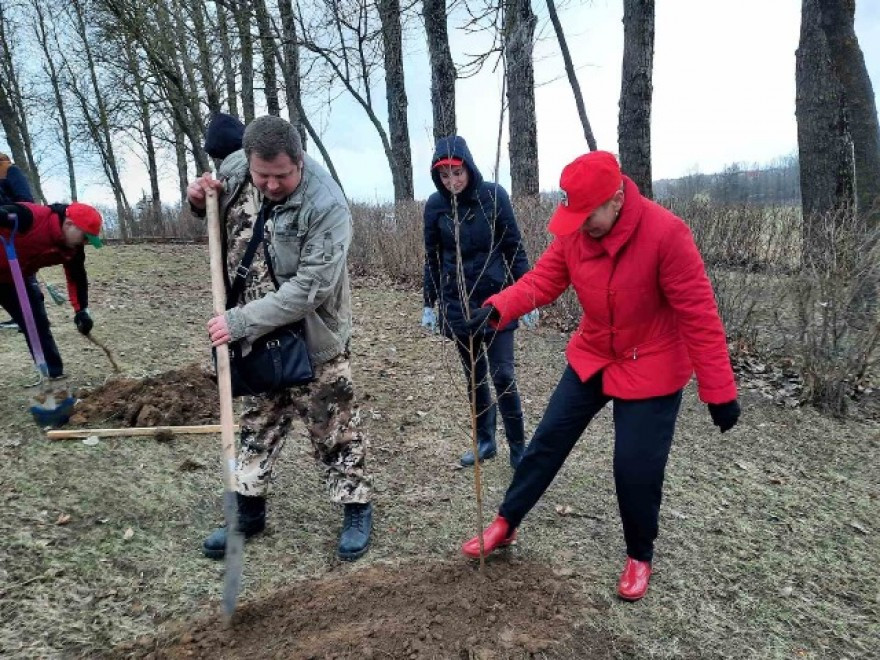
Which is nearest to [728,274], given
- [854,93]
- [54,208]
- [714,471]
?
[854,93]

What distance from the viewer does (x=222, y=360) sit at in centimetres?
242

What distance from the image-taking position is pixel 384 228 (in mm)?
10461

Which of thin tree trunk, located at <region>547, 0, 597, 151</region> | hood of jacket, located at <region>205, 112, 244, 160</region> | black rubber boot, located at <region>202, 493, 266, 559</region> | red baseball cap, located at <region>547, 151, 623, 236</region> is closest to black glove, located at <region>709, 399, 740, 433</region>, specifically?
red baseball cap, located at <region>547, 151, 623, 236</region>

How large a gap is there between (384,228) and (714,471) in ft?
24.7

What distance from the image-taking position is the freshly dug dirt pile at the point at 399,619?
7.28 feet

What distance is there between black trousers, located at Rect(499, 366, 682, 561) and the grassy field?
339 millimetres

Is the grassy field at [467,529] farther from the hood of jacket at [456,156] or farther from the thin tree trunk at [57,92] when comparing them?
the thin tree trunk at [57,92]

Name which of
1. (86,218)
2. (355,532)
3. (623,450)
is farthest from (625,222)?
(86,218)

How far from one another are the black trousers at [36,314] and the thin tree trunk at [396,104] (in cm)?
906

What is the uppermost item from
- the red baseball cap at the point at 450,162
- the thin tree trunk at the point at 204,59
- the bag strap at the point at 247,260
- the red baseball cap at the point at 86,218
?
the thin tree trunk at the point at 204,59

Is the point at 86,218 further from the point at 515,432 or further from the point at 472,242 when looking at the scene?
the point at 515,432

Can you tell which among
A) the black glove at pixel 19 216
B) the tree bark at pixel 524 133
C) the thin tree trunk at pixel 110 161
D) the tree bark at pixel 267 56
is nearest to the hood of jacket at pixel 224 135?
the black glove at pixel 19 216

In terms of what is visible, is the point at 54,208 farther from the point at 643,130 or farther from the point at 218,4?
the point at 218,4

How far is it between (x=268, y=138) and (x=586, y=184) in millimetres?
1175
